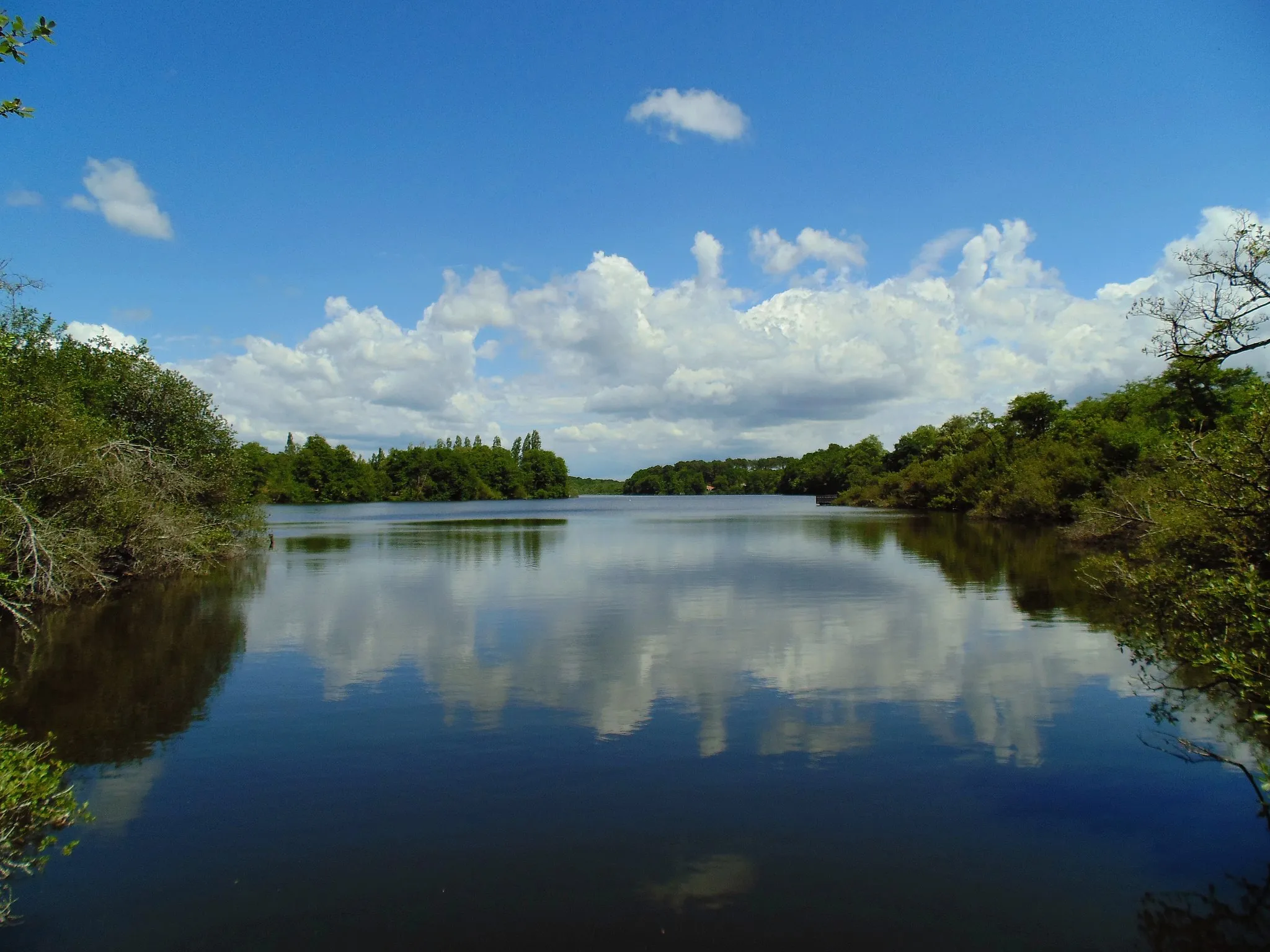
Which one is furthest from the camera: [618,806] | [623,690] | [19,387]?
[19,387]

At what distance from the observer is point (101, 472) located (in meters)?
23.1

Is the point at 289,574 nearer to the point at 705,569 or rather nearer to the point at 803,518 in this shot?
the point at 705,569

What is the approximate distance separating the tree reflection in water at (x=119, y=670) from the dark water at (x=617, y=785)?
101mm

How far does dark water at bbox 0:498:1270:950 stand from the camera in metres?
6.96

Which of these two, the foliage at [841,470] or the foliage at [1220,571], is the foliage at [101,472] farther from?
the foliage at [841,470]

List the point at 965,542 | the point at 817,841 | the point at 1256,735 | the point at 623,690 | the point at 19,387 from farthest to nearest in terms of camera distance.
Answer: the point at 965,542, the point at 19,387, the point at 623,690, the point at 1256,735, the point at 817,841

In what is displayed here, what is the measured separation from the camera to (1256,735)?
441 inches

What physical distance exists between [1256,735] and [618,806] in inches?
381

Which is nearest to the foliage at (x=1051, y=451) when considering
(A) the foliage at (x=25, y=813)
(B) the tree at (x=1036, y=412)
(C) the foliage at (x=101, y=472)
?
(B) the tree at (x=1036, y=412)

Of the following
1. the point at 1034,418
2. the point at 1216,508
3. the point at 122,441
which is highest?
the point at 1034,418

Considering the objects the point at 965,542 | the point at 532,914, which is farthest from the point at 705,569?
the point at 532,914

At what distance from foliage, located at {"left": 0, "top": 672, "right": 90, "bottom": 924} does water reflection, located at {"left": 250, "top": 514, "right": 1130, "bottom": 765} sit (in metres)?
5.65

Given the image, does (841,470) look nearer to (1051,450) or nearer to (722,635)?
(1051,450)

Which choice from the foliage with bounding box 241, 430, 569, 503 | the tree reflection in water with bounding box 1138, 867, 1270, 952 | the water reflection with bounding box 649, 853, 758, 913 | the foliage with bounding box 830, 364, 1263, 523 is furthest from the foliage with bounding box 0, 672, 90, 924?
the foliage with bounding box 241, 430, 569, 503
